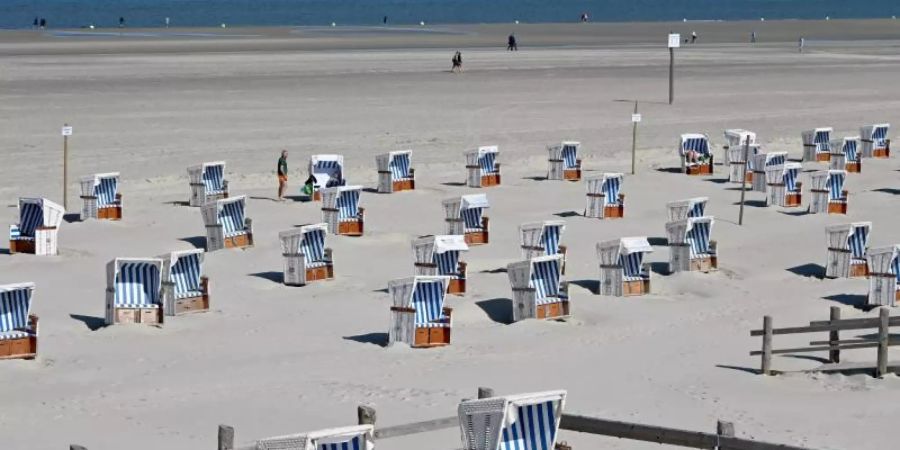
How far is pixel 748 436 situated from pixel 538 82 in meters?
45.2

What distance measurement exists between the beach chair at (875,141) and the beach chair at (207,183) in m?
18.0

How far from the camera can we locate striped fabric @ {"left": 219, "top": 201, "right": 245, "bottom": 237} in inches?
1119

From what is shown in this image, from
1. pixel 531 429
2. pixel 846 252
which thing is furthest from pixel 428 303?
pixel 846 252

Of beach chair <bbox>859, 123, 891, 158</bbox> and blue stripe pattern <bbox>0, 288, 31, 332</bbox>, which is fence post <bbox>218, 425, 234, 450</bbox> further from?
beach chair <bbox>859, 123, 891, 158</bbox>

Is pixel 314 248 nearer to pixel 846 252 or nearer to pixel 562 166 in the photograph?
Answer: pixel 846 252

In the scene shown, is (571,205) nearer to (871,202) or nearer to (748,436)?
(871,202)

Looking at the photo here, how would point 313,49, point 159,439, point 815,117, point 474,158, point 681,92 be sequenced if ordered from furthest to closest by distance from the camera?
point 313,49
point 681,92
point 815,117
point 474,158
point 159,439

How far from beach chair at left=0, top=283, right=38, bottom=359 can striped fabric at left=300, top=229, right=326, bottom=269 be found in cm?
584

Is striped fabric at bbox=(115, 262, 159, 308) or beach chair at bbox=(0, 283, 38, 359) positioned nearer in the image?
beach chair at bbox=(0, 283, 38, 359)

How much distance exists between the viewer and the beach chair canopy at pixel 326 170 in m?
34.7

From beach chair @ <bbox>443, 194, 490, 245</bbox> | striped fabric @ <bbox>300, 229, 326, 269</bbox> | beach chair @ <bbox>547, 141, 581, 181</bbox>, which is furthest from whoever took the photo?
beach chair @ <bbox>547, 141, 581, 181</bbox>

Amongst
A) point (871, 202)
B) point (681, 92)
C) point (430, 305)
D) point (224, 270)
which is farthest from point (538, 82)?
point (430, 305)

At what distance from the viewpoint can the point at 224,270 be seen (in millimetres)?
26938

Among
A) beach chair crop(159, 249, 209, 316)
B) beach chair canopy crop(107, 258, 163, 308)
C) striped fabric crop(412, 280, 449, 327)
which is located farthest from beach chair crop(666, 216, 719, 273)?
beach chair canopy crop(107, 258, 163, 308)
